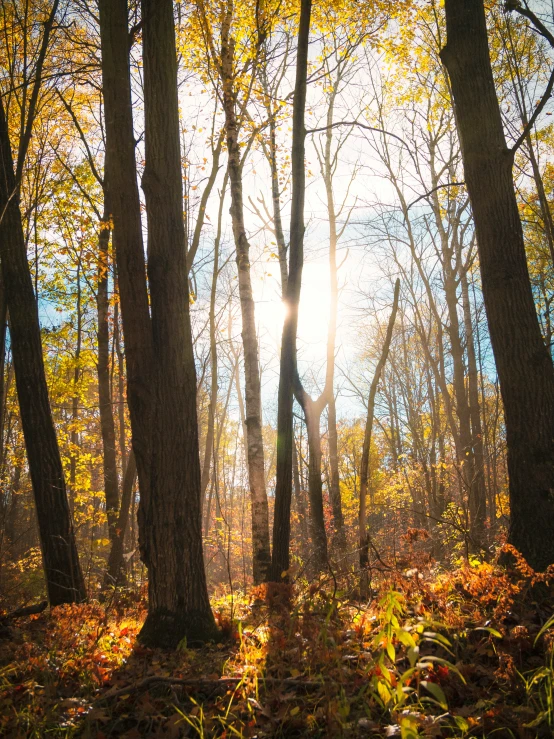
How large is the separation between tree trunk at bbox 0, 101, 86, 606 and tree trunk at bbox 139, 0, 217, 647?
2.27m

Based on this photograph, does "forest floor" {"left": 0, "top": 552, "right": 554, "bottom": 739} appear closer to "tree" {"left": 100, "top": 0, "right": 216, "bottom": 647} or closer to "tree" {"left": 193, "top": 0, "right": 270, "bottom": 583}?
"tree" {"left": 100, "top": 0, "right": 216, "bottom": 647}

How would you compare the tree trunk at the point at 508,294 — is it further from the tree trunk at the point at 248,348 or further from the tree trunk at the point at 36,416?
the tree trunk at the point at 36,416

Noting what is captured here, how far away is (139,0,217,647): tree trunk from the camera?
3.58 m

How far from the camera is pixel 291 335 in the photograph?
485cm

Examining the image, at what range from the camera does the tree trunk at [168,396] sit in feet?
→ 11.7

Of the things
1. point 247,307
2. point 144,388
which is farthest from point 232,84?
point 144,388

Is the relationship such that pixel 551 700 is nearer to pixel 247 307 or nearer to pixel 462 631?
pixel 462 631

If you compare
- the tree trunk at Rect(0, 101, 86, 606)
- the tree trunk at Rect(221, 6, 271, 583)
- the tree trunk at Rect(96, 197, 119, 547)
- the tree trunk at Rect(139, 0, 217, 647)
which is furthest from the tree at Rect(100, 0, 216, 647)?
the tree trunk at Rect(96, 197, 119, 547)

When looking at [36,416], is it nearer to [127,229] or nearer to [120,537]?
[127,229]

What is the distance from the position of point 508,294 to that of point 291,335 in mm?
2002

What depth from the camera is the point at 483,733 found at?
198 centimetres

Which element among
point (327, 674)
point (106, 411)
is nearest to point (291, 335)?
point (327, 674)

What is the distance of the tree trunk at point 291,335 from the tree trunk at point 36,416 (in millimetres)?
2488

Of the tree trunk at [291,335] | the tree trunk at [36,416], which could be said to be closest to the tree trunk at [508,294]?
the tree trunk at [291,335]
